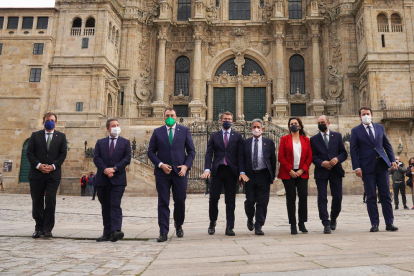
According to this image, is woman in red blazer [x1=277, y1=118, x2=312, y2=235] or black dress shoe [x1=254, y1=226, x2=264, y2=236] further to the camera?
woman in red blazer [x1=277, y1=118, x2=312, y2=235]

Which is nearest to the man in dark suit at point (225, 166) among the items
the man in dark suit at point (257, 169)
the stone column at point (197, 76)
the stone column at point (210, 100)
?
the man in dark suit at point (257, 169)

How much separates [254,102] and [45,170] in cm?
2980

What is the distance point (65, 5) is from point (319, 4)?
23698mm

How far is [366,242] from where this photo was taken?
4.54 meters

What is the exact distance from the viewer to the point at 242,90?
114ft

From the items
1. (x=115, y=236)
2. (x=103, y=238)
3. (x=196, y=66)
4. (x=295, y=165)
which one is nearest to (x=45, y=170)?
(x=103, y=238)

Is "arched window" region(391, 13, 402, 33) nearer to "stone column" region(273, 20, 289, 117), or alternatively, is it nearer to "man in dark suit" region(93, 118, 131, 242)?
"stone column" region(273, 20, 289, 117)

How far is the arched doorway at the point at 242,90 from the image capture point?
3444cm

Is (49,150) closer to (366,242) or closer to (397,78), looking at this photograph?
(366,242)

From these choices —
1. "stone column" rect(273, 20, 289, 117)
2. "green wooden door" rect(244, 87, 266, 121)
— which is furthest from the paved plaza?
"green wooden door" rect(244, 87, 266, 121)

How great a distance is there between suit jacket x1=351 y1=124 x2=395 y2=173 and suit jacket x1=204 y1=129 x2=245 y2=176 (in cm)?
224

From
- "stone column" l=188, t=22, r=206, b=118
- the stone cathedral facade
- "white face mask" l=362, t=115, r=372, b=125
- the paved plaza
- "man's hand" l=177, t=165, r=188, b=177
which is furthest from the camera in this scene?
"stone column" l=188, t=22, r=206, b=118

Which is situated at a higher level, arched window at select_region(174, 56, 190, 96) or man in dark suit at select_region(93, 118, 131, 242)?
arched window at select_region(174, 56, 190, 96)

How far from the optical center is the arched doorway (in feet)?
113
